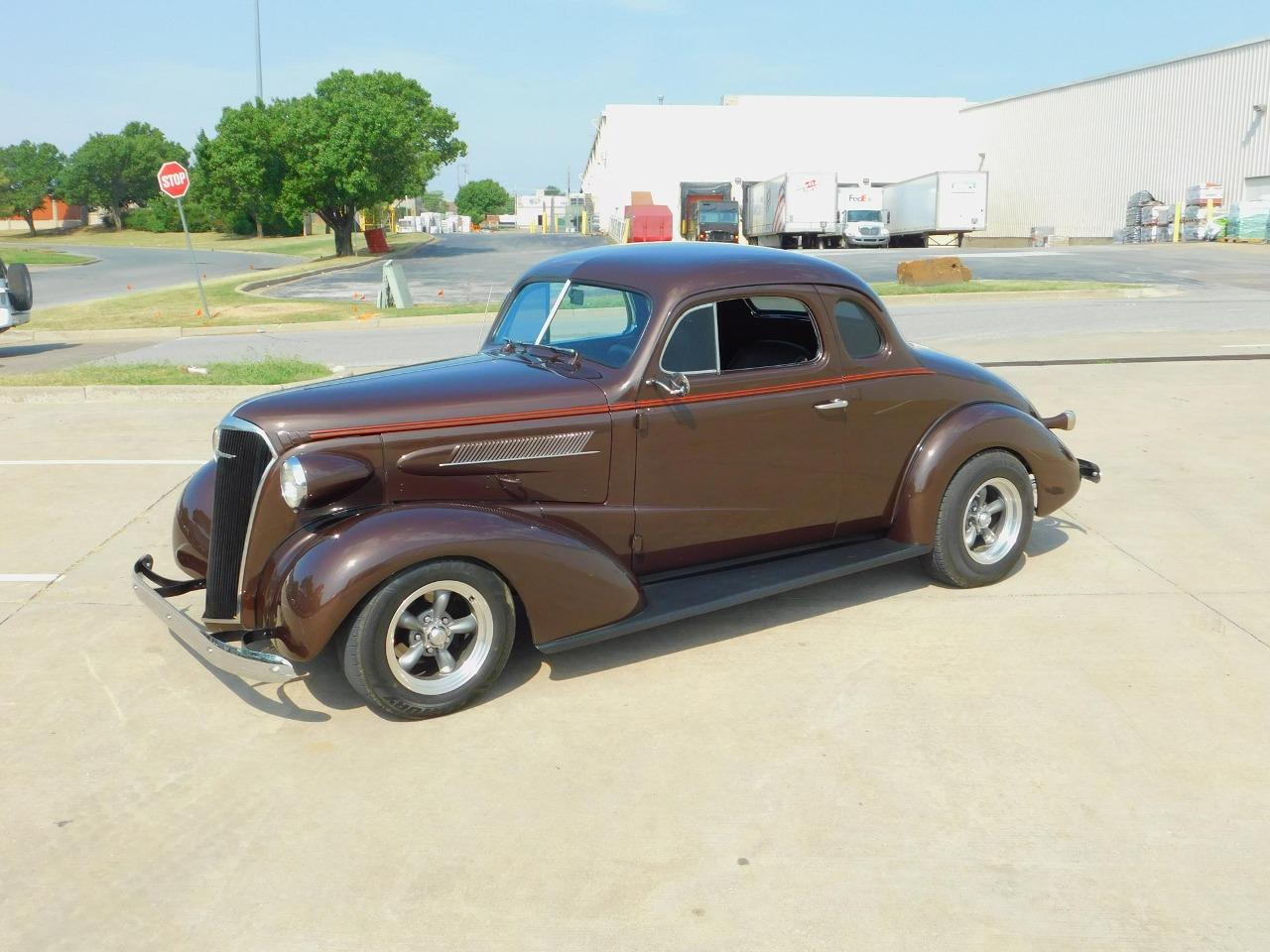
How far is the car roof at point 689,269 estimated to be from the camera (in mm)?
4863

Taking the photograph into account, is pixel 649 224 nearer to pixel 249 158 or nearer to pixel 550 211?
pixel 249 158

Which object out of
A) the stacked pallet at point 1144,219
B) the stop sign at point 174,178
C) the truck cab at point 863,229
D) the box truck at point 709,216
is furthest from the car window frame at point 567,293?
the stacked pallet at point 1144,219

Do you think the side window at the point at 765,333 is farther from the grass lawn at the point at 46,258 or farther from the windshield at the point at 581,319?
the grass lawn at the point at 46,258

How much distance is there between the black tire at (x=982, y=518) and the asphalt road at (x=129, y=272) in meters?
23.5

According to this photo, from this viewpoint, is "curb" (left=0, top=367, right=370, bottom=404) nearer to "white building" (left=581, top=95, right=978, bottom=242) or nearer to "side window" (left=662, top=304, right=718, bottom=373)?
"side window" (left=662, top=304, right=718, bottom=373)

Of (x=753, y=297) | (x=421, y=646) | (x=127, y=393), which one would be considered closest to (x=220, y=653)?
(x=421, y=646)

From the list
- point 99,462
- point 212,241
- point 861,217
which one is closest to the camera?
point 99,462

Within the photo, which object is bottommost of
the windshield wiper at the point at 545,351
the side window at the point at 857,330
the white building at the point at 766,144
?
the windshield wiper at the point at 545,351

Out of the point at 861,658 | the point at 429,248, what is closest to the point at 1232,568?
the point at 861,658

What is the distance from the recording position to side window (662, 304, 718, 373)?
15.6ft

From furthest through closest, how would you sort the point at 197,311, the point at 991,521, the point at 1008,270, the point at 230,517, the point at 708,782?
1. the point at 1008,270
2. the point at 197,311
3. the point at 991,521
4. the point at 230,517
5. the point at 708,782

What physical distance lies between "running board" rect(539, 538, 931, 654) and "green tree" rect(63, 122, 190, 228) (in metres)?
104

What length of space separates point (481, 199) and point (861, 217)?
444ft

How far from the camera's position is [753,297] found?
16.5ft
